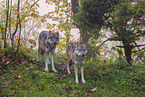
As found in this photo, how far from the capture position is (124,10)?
7902 mm

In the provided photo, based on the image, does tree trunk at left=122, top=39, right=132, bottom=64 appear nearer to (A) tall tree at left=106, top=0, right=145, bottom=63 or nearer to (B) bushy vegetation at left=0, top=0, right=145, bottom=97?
(B) bushy vegetation at left=0, top=0, right=145, bottom=97

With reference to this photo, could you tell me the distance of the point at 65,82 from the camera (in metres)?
7.73

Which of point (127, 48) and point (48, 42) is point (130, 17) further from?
point (48, 42)

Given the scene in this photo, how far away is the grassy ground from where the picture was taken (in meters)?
6.43

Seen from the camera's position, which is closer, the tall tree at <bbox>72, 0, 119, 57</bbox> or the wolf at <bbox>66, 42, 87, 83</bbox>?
the wolf at <bbox>66, 42, 87, 83</bbox>

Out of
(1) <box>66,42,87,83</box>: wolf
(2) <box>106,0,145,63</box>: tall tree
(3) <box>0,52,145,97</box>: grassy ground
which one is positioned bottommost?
(3) <box>0,52,145,97</box>: grassy ground

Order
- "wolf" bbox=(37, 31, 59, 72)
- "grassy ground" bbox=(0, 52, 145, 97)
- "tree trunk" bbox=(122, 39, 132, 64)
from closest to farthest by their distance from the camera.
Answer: "grassy ground" bbox=(0, 52, 145, 97), "wolf" bbox=(37, 31, 59, 72), "tree trunk" bbox=(122, 39, 132, 64)

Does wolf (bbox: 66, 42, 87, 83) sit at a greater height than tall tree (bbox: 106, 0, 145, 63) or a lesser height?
lesser

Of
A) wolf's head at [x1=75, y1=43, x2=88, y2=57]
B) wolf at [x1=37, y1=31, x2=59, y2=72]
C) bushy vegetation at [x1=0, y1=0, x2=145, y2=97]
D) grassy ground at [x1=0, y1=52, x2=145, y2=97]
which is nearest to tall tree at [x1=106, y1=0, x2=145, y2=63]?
bushy vegetation at [x1=0, y1=0, x2=145, y2=97]

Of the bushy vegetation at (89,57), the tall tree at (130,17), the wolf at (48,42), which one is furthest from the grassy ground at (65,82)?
the tall tree at (130,17)

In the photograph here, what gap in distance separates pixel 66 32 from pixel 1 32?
4789 millimetres

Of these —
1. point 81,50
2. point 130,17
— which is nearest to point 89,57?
point 81,50

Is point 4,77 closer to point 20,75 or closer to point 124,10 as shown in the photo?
point 20,75

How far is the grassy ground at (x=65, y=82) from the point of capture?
643 cm
